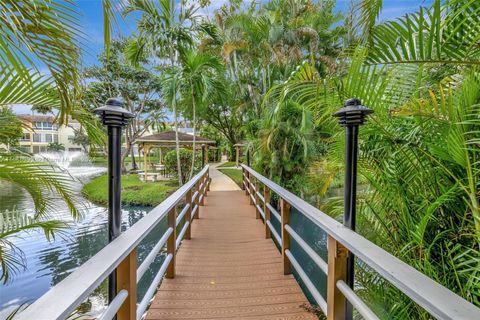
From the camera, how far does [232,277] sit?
2664mm

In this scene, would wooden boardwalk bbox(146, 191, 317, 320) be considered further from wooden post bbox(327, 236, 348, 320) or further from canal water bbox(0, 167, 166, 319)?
canal water bbox(0, 167, 166, 319)

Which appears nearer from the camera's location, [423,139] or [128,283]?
[128,283]

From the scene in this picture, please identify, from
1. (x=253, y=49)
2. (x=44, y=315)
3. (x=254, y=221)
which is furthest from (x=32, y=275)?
(x=253, y=49)

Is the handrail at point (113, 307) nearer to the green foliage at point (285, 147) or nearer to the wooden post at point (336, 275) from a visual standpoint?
the wooden post at point (336, 275)

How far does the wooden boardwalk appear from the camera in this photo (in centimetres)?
205

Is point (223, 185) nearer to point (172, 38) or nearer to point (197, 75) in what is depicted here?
point (197, 75)

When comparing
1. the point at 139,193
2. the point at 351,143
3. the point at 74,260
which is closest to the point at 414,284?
the point at 351,143

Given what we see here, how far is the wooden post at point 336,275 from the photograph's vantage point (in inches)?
58.7

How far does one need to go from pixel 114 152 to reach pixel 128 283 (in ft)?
2.19

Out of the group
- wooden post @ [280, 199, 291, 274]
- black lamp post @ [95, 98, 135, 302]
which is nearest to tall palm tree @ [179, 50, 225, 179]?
wooden post @ [280, 199, 291, 274]

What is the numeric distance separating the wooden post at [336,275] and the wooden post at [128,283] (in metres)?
1.03

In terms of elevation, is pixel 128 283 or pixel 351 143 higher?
pixel 351 143

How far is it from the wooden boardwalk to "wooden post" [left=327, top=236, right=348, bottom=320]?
53 cm

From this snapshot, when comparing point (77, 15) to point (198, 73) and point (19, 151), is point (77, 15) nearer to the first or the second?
point (19, 151)
